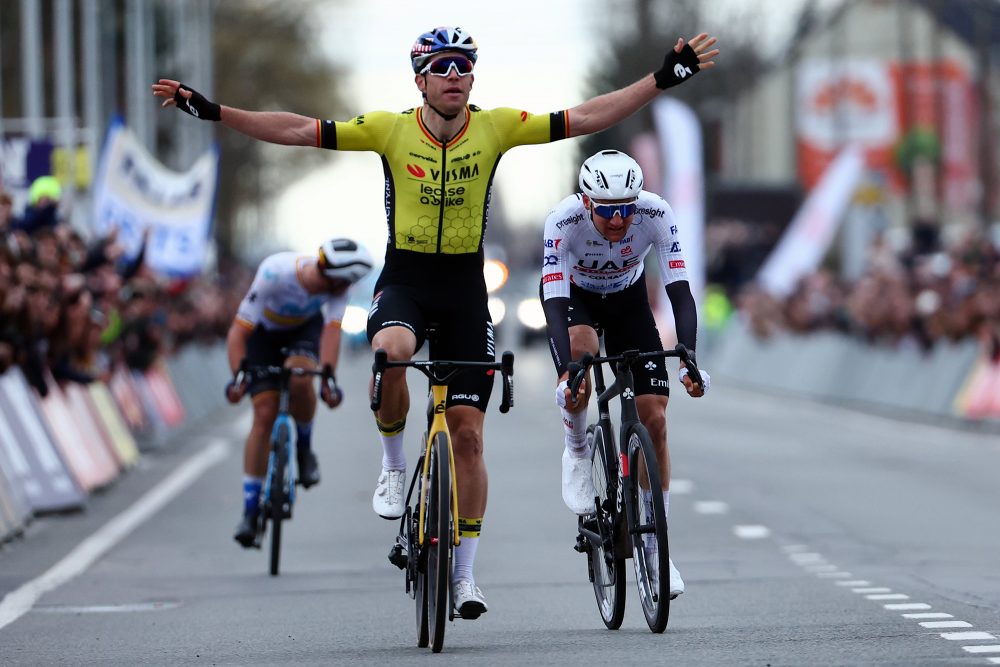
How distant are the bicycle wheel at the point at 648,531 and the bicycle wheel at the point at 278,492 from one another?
3614 millimetres

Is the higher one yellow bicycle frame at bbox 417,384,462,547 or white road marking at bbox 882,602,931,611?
yellow bicycle frame at bbox 417,384,462,547

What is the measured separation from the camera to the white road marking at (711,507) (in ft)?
52.4

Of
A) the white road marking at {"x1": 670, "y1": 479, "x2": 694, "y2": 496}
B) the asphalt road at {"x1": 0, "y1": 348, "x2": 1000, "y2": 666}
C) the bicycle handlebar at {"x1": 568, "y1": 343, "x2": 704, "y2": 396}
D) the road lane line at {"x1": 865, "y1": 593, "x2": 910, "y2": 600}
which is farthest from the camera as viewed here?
the white road marking at {"x1": 670, "y1": 479, "x2": 694, "y2": 496}

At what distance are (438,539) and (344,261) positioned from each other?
3.91 m

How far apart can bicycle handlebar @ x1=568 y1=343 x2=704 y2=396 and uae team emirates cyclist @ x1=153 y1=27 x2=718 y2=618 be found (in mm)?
372

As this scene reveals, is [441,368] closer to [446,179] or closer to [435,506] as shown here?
[435,506]

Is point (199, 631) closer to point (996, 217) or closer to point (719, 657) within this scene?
point (719, 657)

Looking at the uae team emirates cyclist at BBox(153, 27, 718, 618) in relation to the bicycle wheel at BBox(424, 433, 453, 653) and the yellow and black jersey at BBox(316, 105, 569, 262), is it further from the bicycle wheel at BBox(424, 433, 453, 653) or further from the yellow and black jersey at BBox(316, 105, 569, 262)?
the bicycle wheel at BBox(424, 433, 453, 653)

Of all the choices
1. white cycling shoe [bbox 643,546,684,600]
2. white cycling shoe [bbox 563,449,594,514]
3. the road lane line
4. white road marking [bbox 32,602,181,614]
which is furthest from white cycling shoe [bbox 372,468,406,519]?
the road lane line

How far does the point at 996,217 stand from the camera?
247 feet

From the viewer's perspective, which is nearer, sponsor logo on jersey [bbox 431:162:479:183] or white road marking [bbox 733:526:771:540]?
sponsor logo on jersey [bbox 431:162:479:183]

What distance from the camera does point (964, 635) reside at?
28.8 ft

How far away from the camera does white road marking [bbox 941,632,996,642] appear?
8688 millimetres

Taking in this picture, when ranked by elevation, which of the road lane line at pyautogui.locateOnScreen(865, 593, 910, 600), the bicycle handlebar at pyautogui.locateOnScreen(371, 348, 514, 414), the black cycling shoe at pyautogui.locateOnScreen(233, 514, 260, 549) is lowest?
the black cycling shoe at pyautogui.locateOnScreen(233, 514, 260, 549)
